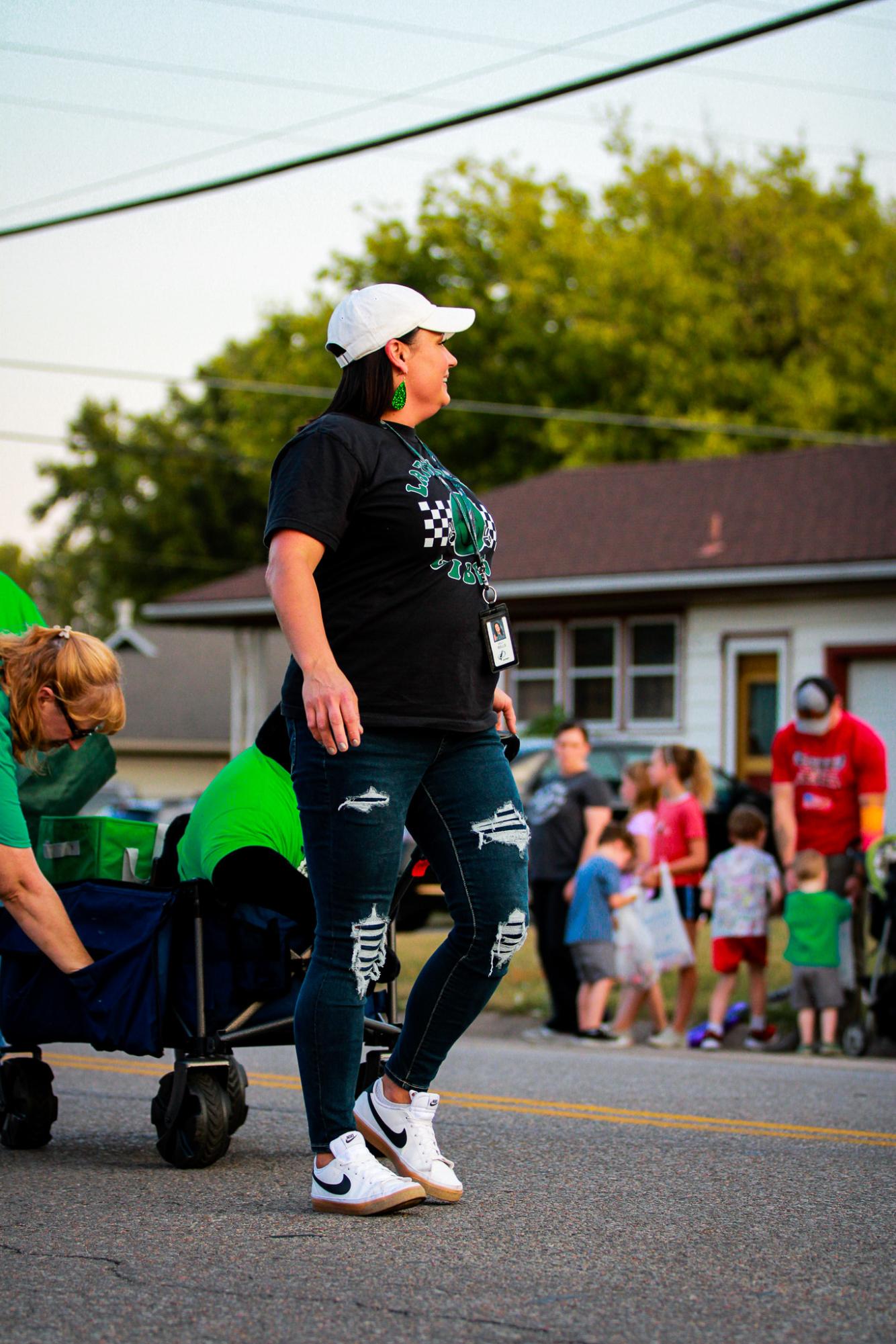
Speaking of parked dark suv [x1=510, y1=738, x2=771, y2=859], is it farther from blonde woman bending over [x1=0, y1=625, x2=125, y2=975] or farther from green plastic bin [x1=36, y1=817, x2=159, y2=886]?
blonde woman bending over [x1=0, y1=625, x2=125, y2=975]

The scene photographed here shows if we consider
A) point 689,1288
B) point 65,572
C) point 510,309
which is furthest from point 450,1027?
point 65,572

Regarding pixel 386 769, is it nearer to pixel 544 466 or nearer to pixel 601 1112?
pixel 601 1112

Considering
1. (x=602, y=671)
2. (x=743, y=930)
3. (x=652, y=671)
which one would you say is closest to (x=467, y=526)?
(x=743, y=930)

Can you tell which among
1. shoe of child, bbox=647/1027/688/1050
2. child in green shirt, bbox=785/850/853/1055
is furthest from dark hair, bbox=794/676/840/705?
shoe of child, bbox=647/1027/688/1050

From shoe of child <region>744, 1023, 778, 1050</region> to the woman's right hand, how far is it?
7.15 metres

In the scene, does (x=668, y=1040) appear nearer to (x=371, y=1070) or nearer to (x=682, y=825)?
(x=682, y=825)

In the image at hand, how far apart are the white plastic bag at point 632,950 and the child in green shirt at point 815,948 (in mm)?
913

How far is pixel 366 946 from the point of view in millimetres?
4078

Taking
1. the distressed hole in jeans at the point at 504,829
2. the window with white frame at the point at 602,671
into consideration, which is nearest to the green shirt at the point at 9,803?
the distressed hole in jeans at the point at 504,829

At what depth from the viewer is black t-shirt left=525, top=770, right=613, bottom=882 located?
1098 cm

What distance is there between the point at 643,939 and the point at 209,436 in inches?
2152

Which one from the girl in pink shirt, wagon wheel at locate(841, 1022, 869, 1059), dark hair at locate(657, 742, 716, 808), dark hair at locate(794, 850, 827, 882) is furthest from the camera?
dark hair at locate(657, 742, 716, 808)

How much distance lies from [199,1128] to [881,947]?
A: 6008 millimetres

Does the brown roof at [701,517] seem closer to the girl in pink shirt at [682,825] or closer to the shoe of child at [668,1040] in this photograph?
the girl in pink shirt at [682,825]
